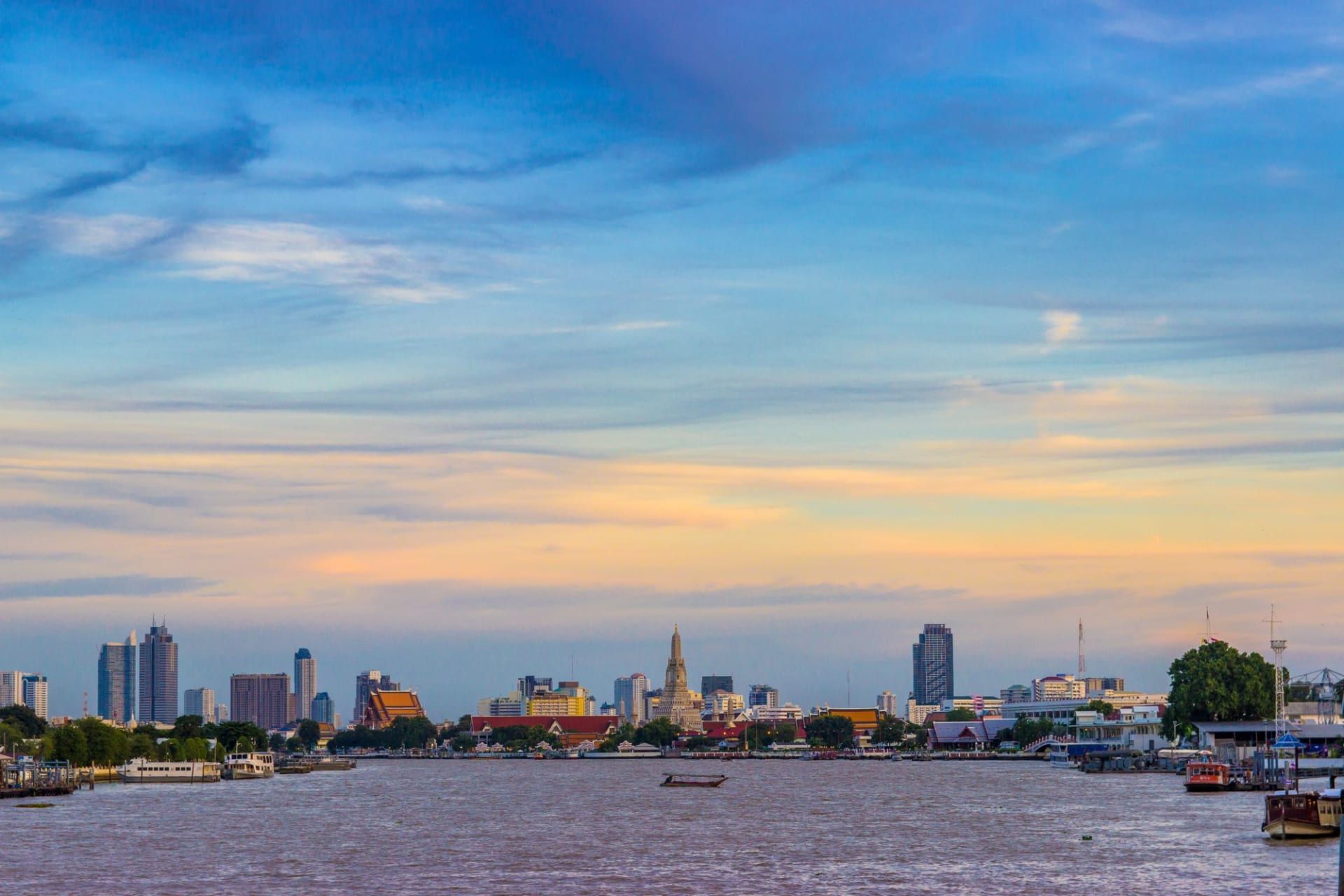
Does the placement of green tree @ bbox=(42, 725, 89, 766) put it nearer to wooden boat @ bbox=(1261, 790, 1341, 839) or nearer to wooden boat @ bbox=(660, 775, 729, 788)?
wooden boat @ bbox=(660, 775, 729, 788)

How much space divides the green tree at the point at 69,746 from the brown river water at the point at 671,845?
32.5 meters

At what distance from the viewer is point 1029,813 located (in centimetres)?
10406

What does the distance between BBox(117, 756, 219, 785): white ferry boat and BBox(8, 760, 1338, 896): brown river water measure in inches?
1845

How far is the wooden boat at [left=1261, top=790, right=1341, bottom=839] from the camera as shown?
246ft

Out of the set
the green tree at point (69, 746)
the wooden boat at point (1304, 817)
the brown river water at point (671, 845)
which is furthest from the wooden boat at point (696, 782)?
the wooden boat at point (1304, 817)

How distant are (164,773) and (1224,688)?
386 feet

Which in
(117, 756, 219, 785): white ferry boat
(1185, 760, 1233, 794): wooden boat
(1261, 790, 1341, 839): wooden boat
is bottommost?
(117, 756, 219, 785): white ferry boat

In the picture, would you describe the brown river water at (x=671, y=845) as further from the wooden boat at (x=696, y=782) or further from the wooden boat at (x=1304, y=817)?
the wooden boat at (x=696, y=782)

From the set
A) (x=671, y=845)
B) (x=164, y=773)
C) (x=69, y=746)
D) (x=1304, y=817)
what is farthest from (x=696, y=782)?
(x=1304, y=817)

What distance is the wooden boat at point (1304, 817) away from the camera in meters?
75.1

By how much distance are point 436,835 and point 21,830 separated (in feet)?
81.6

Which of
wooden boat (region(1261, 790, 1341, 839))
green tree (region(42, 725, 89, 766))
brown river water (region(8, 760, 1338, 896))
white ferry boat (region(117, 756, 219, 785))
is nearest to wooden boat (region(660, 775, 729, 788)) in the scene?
brown river water (region(8, 760, 1338, 896))

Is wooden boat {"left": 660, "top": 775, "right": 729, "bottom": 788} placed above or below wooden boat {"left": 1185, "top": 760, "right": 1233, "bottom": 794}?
below

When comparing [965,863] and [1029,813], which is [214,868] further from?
[1029,813]
